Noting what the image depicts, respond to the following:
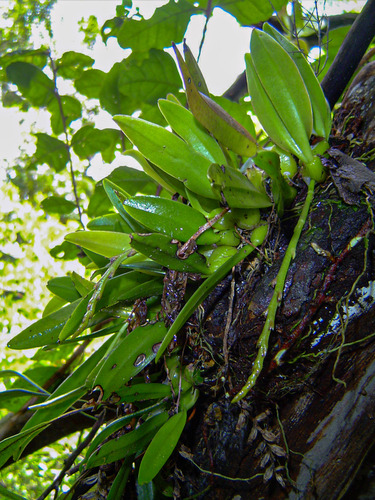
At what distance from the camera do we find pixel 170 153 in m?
0.59

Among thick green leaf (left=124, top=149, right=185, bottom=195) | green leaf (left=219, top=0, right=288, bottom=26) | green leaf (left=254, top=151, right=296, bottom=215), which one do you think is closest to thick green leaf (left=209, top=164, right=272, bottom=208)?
green leaf (left=254, top=151, right=296, bottom=215)

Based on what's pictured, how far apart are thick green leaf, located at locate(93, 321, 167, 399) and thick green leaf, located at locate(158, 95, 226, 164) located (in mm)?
332

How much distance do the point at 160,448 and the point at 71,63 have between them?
54.8 inches

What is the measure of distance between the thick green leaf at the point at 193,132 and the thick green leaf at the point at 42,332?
431 mm

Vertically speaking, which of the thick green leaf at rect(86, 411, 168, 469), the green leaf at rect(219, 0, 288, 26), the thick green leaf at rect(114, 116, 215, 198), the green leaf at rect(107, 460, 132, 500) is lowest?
the green leaf at rect(107, 460, 132, 500)

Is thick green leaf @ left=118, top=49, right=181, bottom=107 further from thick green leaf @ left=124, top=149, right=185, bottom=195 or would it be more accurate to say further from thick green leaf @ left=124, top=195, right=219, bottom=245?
thick green leaf @ left=124, top=195, right=219, bottom=245

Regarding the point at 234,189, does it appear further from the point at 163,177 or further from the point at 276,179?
the point at 163,177

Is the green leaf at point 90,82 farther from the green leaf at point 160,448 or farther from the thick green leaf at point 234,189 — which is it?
the green leaf at point 160,448

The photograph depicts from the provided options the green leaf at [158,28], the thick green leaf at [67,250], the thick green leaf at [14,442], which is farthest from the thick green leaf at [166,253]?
the green leaf at [158,28]

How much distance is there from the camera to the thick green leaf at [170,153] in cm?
59

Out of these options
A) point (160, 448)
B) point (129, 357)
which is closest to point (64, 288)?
point (129, 357)

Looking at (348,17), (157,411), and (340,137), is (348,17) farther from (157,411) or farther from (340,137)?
(157,411)

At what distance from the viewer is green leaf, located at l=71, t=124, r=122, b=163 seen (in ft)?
4.34

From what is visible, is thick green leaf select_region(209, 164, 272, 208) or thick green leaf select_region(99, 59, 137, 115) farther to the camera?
thick green leaf select_region(99, 59, 137, 115)
